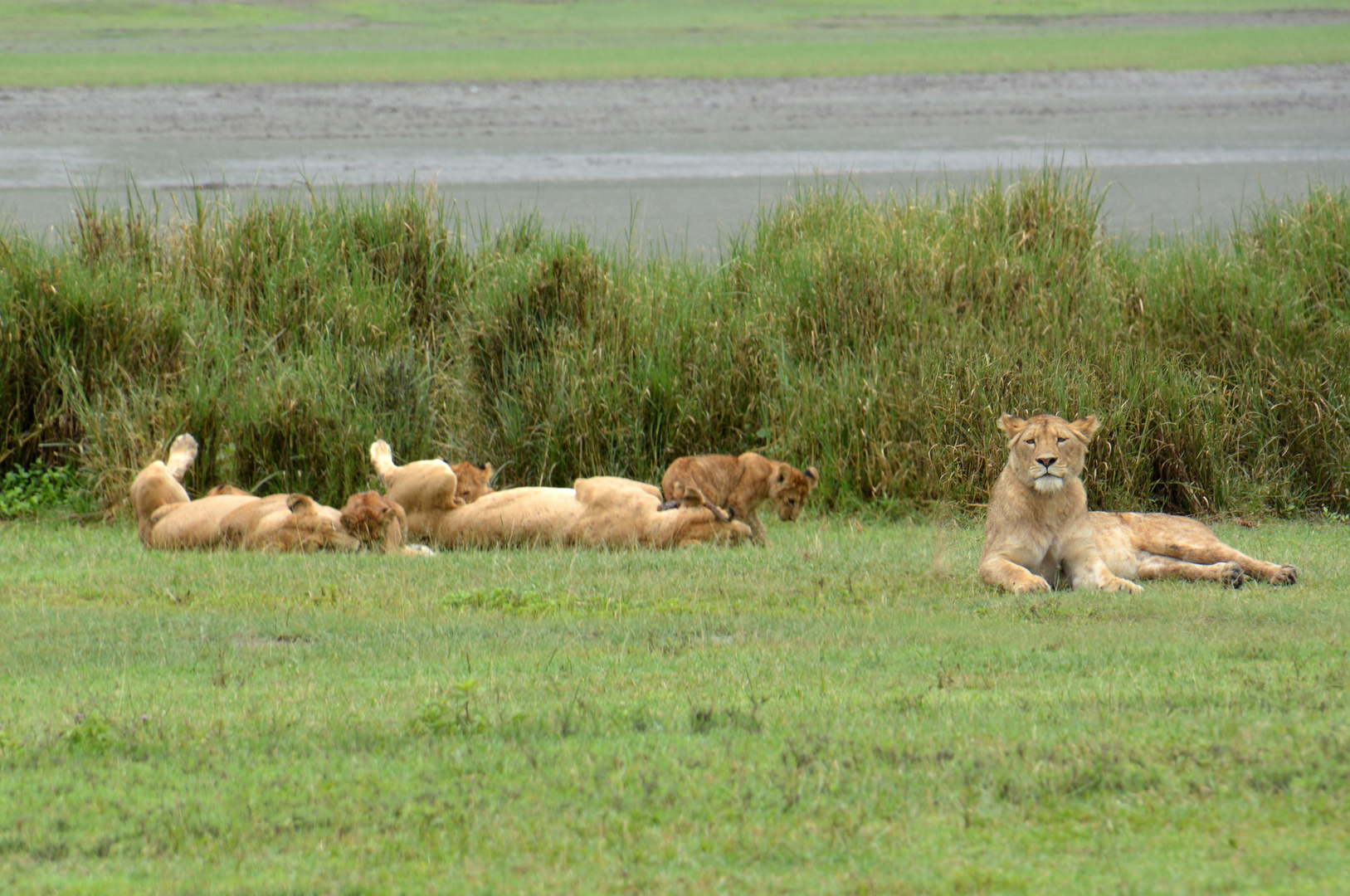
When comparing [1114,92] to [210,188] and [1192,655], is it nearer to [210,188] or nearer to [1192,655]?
[210,188]

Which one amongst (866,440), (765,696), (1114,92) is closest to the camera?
(765,696)

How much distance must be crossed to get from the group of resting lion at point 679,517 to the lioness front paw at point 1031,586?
1 centimetres

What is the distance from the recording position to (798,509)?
34.4 feet

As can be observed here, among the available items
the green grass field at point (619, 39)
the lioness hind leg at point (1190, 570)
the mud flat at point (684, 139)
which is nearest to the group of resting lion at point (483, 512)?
the lioness hind leg at point (1190, 570)

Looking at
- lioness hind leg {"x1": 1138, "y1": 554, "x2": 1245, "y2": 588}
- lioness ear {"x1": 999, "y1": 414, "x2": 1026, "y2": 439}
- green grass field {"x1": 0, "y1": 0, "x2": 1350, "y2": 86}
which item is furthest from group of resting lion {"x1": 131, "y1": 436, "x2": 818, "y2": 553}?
green grass field {"x1": 0, "y1": 0, "x2": 1350, "y2": 86}

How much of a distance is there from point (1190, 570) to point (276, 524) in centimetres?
549

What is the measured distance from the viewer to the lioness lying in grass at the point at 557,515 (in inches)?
390

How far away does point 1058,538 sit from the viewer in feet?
27.8

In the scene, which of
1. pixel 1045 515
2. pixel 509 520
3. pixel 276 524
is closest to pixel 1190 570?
pixel 1045 515

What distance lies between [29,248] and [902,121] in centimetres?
2721

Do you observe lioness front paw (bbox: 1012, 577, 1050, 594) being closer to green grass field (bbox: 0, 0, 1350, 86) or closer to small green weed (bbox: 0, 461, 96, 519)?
small green weed (bbox: 0, 461, 96, 519)

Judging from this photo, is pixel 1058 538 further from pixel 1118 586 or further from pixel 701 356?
pixel 701 356

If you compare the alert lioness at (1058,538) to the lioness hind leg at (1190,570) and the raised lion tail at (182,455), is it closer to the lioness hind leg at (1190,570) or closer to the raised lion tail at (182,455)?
the lioness hind leg at (1190,570)

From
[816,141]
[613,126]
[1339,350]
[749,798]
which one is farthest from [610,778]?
[613,126]
